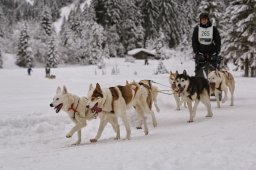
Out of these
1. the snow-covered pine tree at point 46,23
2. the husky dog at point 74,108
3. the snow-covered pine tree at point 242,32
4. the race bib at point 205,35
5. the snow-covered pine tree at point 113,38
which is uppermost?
the snow-covered pine tree at point 46,23

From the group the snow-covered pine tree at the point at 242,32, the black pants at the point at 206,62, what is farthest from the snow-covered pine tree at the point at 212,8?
the black pants at the point at 206,62

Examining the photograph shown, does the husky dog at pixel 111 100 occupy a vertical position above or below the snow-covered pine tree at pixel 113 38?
below

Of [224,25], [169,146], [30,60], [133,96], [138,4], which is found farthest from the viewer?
[138,4]

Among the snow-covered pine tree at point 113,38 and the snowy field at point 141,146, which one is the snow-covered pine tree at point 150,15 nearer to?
the snow-covered pine tree at point 113,38

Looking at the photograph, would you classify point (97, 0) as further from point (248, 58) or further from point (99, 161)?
point (99, 161)

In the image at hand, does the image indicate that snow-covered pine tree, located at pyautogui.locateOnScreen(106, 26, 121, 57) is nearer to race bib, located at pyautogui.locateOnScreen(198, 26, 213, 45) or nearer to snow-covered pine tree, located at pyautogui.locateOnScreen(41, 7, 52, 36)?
snow-covered pine tree, located at pyautogui.locateOnScreen(41, 7, 52, 36)

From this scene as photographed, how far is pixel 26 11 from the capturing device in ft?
438

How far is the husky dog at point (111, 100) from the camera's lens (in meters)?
6.80

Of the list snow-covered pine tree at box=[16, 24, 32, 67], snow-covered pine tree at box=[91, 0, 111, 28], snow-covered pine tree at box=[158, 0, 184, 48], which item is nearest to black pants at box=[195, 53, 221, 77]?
snow-covered pine tree at box=[16, 24, 32, 67]

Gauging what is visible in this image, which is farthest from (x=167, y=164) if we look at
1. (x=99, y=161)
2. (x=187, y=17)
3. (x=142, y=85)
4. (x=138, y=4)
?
(x=187, y=17)

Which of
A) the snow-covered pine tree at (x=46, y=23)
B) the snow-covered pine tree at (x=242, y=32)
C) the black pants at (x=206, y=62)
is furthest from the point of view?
the snow-covered pine tree at (x=46, y=23)

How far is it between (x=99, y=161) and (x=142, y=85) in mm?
3822

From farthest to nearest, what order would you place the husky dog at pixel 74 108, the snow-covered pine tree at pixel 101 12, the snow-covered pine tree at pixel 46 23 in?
the snow-covered pine tree at pixel 46 23 → the snow-covered pine tree at pixel 101 12 → the husky dog at pixel 74 108

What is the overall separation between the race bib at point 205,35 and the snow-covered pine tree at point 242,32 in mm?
17659
